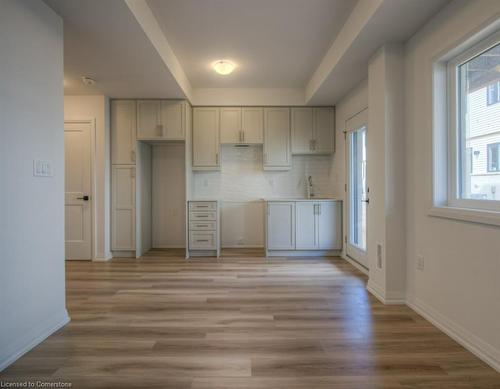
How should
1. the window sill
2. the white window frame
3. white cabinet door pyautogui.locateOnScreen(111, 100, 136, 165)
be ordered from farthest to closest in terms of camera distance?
white cabinet door pyautogui.locateOnScreen(111, 100, 136, 165), the white window frame, the window sill

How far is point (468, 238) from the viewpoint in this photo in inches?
77.8

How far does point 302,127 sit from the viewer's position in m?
4.98

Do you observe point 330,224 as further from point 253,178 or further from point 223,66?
point 223,66

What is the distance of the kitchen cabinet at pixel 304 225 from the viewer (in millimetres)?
4617

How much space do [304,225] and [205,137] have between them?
2.10m

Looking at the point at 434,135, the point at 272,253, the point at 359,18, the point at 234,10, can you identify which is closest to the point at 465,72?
the point at 434,135

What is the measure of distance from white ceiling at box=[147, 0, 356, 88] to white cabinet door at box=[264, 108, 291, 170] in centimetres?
68

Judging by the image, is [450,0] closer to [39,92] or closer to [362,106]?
[362,106]

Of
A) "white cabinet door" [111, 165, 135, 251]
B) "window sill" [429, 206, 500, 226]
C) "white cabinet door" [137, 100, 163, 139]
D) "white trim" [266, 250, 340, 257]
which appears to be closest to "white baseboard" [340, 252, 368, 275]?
"white trim" [266, 250, 340, 257]

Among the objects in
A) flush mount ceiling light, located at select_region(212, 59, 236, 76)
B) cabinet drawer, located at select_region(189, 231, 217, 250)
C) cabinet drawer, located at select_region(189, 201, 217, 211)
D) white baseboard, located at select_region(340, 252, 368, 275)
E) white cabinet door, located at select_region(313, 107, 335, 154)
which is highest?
flush mount ceiling light, located at select_region(212, 59, 236, 76)

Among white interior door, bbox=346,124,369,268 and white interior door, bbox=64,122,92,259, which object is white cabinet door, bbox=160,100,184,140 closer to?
white interior door, bbox=64,122,92,259

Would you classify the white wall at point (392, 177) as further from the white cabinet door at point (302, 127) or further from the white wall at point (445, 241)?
the white cabinet door at point (302, 127)

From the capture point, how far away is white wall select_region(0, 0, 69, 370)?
1794mm

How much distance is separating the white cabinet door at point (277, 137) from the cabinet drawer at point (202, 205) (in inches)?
43.4
